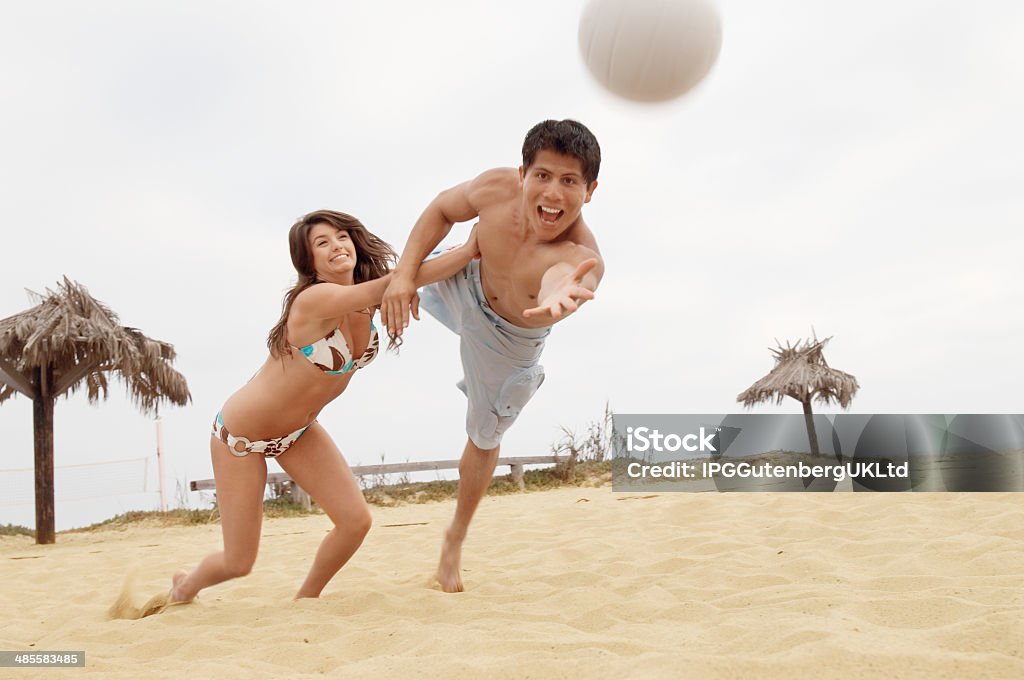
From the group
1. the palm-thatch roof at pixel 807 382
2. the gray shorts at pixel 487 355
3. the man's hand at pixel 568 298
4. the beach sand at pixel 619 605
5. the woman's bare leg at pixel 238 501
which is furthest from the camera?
the palm-thatch roof at pixel 807 382

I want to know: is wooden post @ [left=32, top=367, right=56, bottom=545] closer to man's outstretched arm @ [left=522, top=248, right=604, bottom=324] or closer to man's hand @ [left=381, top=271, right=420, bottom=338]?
man's hand @ [left=381, top=271, right=420, bottom=338]

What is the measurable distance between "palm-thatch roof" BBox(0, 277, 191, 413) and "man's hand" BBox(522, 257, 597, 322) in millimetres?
7766

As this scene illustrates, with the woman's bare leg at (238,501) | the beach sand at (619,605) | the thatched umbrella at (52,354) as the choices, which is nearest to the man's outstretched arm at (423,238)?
the woman's bare leg at (238,501)

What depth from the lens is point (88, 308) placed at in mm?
9039

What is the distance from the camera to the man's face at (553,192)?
2986 millimetres

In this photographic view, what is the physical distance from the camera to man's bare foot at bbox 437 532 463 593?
375 cm

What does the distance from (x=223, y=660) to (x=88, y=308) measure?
774 centimetres

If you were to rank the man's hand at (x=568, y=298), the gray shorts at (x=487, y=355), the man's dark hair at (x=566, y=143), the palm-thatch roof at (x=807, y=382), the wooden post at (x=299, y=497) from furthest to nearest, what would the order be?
the palm-thatch roof at (x=807, y=382) → the wooden post at (x=299, y=497) → the gray shorts at (x=487, y=355) → the man's dark hair at (x=566, y=143) → the man's hand at (x=568, y=298)

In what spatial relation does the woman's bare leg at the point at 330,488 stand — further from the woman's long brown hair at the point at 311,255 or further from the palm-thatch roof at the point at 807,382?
the palm-thatch roof at the point at 807,382

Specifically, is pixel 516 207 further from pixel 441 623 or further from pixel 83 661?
pixel 83 661

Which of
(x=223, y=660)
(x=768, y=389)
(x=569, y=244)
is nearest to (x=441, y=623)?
(x=223, y=660)

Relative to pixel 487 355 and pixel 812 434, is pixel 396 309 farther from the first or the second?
pixel 812 434

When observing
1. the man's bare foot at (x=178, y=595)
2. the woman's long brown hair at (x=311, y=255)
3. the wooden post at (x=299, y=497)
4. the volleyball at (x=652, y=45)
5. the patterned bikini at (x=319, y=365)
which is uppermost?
the volleyball at (x=652, y=45)

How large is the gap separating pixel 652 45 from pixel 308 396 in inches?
85.7
